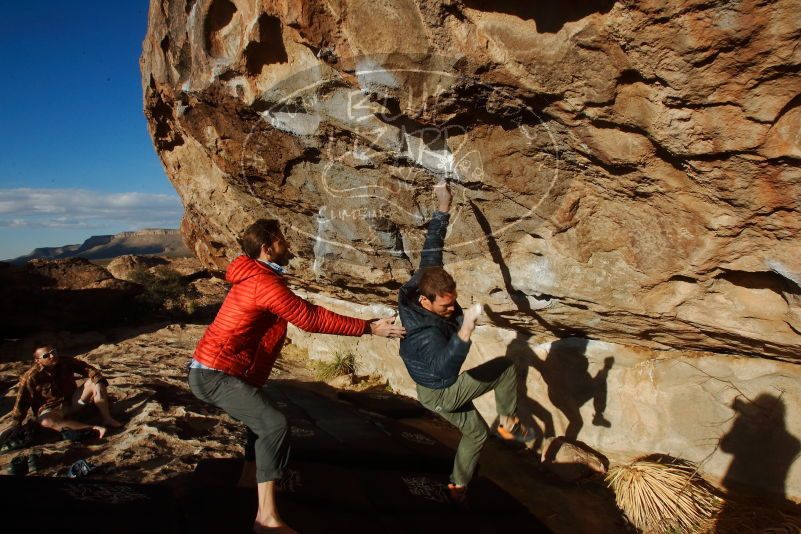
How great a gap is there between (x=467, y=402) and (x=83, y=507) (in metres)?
2.10

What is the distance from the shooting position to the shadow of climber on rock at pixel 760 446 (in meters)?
3.23

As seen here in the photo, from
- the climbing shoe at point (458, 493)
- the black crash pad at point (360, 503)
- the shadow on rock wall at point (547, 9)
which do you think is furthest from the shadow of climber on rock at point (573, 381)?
the shadow on rock wall at point (547, 9)

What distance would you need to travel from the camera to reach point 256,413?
2.55m

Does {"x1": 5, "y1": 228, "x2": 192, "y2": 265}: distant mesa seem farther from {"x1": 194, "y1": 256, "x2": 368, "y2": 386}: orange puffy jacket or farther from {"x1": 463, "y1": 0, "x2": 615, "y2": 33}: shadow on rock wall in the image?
{"x1": 463, "y1": 0, "x2": 615, "y2": 33}: shadow on rock wall

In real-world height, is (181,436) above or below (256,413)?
below

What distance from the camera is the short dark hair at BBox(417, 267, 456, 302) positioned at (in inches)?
107

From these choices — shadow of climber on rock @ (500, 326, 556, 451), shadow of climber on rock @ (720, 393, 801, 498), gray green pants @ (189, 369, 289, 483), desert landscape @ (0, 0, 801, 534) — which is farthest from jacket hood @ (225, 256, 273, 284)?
shadow of climber on rock @ (720, 393, 801, 498)

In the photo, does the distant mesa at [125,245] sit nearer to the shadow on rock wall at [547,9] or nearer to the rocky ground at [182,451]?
the rocky ground at [182,451]

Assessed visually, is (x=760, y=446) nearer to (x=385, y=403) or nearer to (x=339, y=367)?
(x=385, y=403)

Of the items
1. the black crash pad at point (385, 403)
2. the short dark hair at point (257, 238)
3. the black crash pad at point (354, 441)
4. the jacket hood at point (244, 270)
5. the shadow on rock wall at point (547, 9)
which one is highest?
the shadow on rock wall at point (547, 9)

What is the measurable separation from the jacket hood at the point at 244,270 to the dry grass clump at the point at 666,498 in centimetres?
301

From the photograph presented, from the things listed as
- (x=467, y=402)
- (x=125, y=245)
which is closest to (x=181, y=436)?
(x=467, y=402)

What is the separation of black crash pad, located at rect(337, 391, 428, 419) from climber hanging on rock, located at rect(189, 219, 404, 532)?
282 centimetres

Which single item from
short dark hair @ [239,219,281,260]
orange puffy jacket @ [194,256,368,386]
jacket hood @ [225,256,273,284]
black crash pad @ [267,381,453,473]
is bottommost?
black crash pad @ [267,381,453,473]
